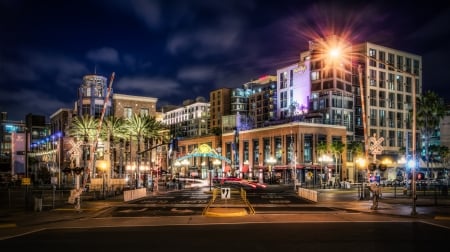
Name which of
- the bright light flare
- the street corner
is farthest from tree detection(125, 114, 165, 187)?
the bright light flare

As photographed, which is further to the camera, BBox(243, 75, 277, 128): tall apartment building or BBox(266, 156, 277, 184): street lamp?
BBox(243, 75, 277, 128): tall apartment building

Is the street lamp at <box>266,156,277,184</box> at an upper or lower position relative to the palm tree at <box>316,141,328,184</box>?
lower

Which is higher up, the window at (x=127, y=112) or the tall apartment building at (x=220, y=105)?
the tall apartment building at (x=220, y=105)

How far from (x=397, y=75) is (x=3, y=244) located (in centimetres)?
13457

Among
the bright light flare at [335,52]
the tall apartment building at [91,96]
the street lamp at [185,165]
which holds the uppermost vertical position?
the tall apartment building at [91,96]

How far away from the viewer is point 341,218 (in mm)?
26109

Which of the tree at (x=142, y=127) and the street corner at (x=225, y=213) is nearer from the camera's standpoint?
the street corner at (x=225, y=213)

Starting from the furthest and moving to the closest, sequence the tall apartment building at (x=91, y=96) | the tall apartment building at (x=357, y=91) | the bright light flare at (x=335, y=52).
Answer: the tall apartment building at (x=357, y=91)
the tall apartment building at (x=91, y=96)
the bright light flare at (x=335, y=52)

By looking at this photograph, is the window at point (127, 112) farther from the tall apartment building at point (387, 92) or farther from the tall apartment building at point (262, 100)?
the tall apartment building at point (387, 92)

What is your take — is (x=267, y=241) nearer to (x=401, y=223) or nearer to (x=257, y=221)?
(x=257, y=221)

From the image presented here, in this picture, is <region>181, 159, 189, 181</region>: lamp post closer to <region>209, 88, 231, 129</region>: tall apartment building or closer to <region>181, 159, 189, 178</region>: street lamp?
<region>181, 159, 189, 178</region>: street lamp

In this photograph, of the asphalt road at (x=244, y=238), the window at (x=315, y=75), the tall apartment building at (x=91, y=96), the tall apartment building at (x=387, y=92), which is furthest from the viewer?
the window at (x=315, y=75)

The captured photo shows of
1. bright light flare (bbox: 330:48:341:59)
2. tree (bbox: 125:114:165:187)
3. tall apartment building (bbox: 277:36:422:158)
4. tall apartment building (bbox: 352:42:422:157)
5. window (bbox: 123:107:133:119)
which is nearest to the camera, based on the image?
bright light flare (bbox: 330:48:341:59)

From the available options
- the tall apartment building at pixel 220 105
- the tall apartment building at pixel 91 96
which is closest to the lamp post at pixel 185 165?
the tall apartment building at pixel 220 105
